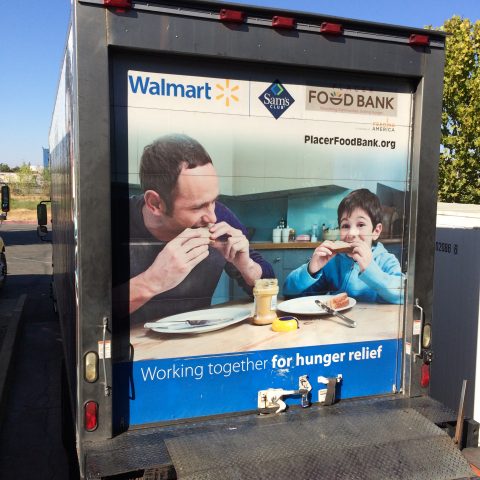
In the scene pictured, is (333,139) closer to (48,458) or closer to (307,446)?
(307,446)

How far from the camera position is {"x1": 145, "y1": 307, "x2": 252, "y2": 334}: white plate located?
310cm

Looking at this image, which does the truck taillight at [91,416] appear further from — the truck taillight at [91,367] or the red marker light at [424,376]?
the red marker light at [424,376]

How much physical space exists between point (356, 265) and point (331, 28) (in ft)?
4.80

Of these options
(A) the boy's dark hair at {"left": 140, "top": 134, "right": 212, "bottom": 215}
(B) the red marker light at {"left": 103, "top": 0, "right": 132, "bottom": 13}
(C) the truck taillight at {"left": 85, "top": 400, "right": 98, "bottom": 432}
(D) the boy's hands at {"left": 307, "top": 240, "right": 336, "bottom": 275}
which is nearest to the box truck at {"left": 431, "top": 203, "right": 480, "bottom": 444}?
(D) the boy's hands at {"left": 307, "top": 240, "right": 336, "bottom": 275}

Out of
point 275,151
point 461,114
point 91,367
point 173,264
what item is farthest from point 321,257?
point 461,114

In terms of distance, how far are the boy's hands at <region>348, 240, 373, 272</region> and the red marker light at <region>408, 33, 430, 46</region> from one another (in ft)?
4.24

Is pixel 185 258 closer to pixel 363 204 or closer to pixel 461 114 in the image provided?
pixel 363 204

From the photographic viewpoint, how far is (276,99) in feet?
10.5

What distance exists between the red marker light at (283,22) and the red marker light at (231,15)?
20cm

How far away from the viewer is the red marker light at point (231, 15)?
295 cm

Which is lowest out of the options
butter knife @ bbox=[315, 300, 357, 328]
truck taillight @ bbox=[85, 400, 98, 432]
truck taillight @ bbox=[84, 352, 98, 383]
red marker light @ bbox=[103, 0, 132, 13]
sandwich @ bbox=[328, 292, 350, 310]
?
truck taillight @ bbox=[85, 400, 98, 432]

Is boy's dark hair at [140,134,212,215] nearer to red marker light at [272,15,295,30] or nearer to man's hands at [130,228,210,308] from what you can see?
man's hands at [130,228,210,308]

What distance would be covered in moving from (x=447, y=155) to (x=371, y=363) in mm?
12453

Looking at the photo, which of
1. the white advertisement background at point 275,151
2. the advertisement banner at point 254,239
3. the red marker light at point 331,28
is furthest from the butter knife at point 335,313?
the red marker light at point 331,28
